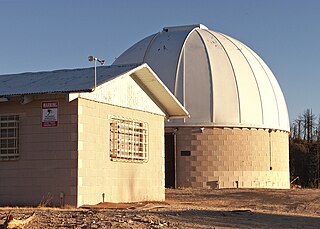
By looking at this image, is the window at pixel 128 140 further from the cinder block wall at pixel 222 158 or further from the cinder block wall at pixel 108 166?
the cinder block wall at pixel 222 158

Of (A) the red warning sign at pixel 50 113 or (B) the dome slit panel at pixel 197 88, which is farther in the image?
(B) the dome slit panel at pixel 197 88

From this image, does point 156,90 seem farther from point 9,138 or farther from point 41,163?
point 9,138

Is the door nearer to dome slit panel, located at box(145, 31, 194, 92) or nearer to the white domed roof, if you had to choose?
the white domed roof

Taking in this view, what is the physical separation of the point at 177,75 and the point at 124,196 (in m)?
13.1

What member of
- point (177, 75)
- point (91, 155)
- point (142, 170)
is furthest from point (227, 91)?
point (91, 155)

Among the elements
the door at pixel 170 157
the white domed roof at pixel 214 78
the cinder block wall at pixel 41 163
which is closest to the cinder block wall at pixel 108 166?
the cinder block wall at pixel 41 163

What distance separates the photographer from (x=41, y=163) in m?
17.9

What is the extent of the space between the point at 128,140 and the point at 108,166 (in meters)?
1.46

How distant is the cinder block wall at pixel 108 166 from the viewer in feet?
59.3

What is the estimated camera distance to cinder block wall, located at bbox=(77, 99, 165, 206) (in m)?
18.1

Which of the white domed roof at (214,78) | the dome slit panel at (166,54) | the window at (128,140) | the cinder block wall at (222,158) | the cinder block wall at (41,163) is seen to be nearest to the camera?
the cinder block wall at (41,163)

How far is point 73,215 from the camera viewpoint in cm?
1383

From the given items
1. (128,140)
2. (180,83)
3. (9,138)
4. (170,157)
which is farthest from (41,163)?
(180,83)

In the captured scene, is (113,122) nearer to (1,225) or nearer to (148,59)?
(1,225)
